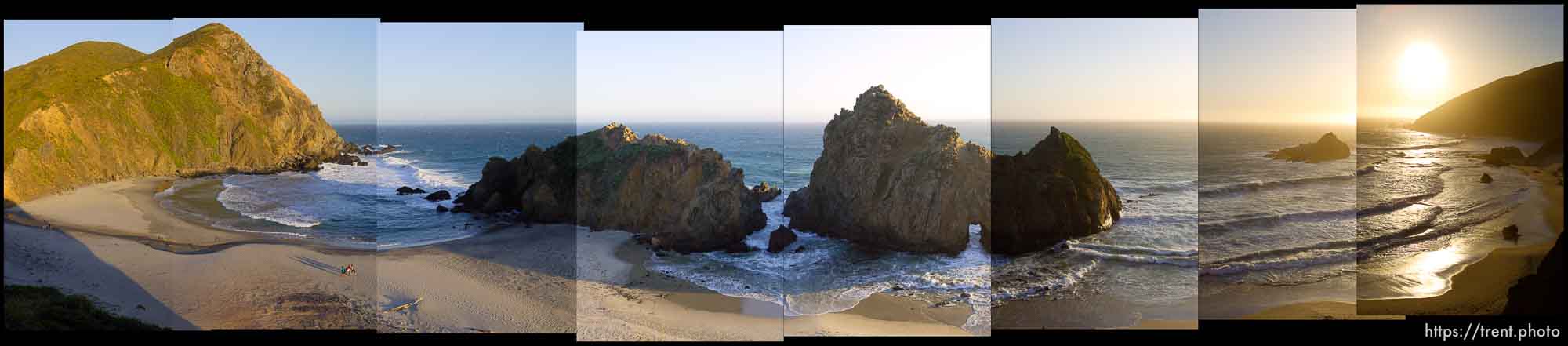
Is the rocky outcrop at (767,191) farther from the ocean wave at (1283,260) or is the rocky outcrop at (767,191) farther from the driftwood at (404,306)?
the ocean wave at (1283,260)

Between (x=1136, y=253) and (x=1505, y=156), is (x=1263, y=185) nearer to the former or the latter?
(x=1136, y=253)

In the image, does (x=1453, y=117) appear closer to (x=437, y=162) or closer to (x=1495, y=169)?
(x=1495, y=169)

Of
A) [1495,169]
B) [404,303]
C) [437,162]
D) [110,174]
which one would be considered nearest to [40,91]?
[110,174]

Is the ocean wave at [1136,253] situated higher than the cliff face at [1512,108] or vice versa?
the cliff face at [1512,108]

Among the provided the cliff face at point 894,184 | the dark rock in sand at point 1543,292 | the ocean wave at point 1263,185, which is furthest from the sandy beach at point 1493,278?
the cliff face at point 894,184

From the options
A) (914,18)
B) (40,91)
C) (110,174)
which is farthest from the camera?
(110,174)

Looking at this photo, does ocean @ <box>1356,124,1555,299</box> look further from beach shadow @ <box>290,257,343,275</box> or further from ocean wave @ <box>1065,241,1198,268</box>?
beach shadow @ <box>290,257,343,275</box>
